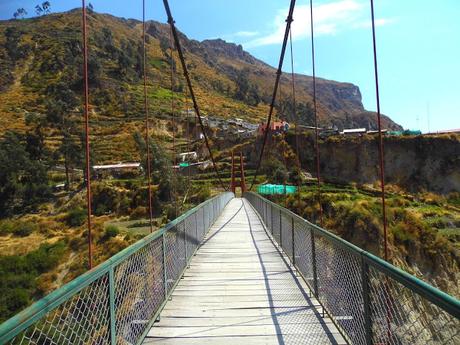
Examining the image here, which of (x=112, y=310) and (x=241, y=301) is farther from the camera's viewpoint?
(x=241, y=301)

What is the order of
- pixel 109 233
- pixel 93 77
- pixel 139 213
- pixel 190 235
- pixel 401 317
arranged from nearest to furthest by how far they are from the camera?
pixel 401 317, pixel 190 235, pixel 109 233, pixel 139 213, pixel 93 77

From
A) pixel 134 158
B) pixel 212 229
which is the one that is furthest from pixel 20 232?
pixel 212 229

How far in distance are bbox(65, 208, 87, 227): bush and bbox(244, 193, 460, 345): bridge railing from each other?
40755 mm

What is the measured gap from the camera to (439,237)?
28.9 metres

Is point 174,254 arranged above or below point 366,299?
below

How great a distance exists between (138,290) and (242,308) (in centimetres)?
119

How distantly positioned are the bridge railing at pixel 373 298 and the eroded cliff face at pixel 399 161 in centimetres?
5393

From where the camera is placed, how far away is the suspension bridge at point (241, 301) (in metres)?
2.01

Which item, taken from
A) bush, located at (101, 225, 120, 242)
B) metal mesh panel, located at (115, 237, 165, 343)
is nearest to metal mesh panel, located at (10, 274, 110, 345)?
metal mesh panel, located at (115, 237, 165, 343)

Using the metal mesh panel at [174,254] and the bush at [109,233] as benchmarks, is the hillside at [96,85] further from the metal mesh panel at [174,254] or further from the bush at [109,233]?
the metal mesh panel at [174,254]

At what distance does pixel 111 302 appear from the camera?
258cm

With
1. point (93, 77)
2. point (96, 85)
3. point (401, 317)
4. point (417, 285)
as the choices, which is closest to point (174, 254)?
point (401, 317)

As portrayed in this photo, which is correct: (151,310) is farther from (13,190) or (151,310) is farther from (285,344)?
(13,190)

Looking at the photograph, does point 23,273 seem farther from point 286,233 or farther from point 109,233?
point 286,233
